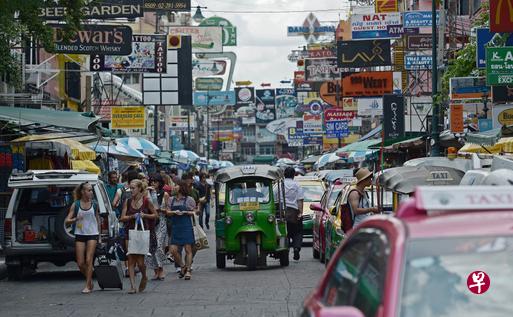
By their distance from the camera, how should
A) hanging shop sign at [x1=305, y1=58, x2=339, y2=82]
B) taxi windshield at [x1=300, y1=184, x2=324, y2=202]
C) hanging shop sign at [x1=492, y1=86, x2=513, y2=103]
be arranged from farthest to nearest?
hanging shop sign at [x1=305, y1=58, x2=339, y2=82] → taxi windshield at [x1=300, y1=184, x2=324, y2=202] → hanging shop sign at [x1=492, y1=86, x2=513, y2=103]

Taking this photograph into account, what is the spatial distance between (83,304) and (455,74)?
648 inches

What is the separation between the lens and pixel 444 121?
4225cm

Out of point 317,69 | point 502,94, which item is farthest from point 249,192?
point 317,69

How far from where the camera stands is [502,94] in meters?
26.3

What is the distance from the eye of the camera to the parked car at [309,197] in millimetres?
27281

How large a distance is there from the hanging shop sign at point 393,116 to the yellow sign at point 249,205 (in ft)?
61.8

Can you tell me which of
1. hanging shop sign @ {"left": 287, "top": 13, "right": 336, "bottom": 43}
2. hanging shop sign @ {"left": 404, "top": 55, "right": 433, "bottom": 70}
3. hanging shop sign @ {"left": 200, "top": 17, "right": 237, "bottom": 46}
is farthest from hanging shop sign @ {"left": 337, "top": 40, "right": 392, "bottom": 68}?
hanging shop sign @ {"left": 287, "top": 13, "right": 336, "bottom": 43}

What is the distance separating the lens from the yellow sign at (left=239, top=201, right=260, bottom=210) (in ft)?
65.1

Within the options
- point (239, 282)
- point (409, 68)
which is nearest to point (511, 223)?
point (239, 282)

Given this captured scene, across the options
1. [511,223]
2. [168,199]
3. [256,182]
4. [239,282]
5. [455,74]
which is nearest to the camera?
[511,223]

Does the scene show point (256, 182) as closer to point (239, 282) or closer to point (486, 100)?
point (239, 282)

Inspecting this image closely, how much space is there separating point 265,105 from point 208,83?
57.1m

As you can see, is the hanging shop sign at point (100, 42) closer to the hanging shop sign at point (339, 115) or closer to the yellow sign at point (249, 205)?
the yellow sign at point (249, 205)

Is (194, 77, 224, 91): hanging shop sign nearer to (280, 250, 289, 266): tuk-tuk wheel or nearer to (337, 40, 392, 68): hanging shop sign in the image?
(337, 40, 392, 68): hanging shop sign
